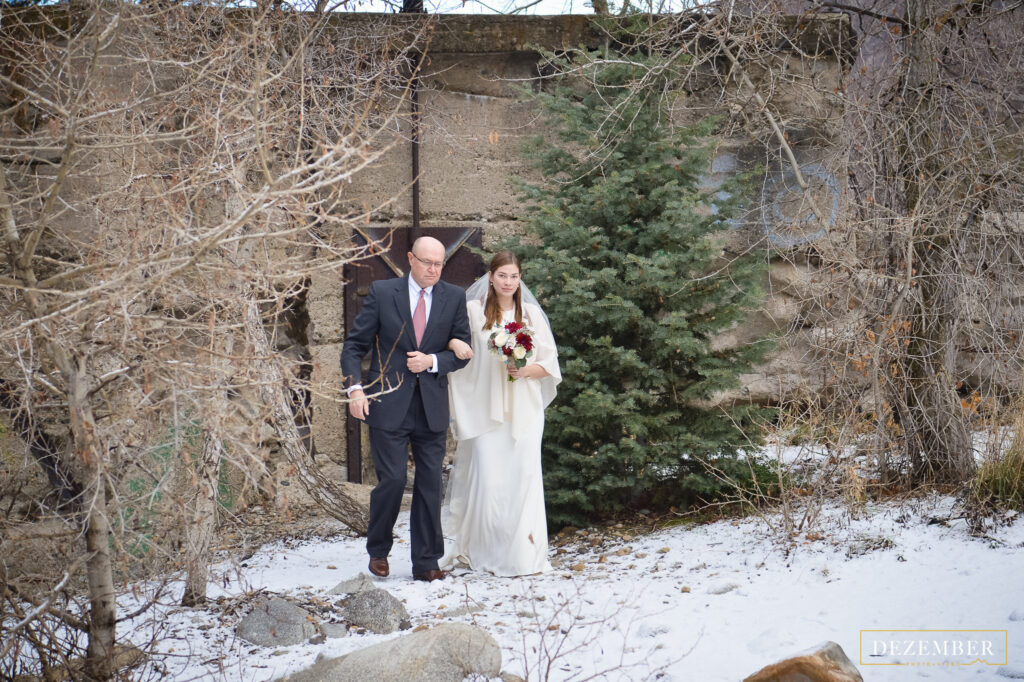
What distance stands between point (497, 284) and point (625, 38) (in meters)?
3.63

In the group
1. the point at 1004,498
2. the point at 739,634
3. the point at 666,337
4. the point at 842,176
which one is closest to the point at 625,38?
the point at 842,176

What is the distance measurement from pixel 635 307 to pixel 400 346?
1.74 metres

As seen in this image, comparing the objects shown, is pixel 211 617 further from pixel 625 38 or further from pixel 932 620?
pixel 625 38

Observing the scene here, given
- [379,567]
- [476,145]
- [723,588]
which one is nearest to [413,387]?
[379,567]

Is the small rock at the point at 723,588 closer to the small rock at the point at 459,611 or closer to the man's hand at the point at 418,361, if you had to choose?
the small rock at the point at 459,611

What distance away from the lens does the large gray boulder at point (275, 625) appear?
14.6 feet

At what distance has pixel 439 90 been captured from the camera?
8.83m

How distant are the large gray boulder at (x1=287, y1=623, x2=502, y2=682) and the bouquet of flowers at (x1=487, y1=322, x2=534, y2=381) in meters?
2.01

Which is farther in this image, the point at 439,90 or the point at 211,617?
the point at 439,90

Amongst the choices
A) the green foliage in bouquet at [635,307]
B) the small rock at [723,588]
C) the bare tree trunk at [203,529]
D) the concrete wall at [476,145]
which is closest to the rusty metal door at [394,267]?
the concrete wall at [476,145]

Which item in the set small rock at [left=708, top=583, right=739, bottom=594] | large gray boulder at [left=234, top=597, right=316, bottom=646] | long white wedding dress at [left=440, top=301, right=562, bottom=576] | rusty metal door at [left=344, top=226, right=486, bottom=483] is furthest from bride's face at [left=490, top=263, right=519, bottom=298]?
rusty metal door at [left=344, top=226, right=486, bottom=483]

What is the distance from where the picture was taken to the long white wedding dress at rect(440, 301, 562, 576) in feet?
18.7

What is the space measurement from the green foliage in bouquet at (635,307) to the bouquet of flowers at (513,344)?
666 mm

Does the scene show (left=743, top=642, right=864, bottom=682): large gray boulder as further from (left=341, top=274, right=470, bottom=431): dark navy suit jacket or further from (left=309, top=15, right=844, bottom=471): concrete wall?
(left=309, top=15, right=844, bottom=471): concrete wall
